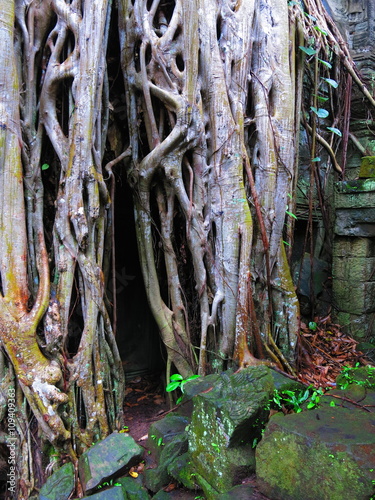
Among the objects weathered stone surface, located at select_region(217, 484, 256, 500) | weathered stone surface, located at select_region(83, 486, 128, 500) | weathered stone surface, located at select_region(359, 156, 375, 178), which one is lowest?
weathered stone surface, located at select_region(83, 486, 128, 500)

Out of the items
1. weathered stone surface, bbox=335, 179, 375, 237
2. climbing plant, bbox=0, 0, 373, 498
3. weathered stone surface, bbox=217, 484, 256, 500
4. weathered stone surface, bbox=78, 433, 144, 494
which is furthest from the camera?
weathered stone surface, bbox=335, 179, 375, 237

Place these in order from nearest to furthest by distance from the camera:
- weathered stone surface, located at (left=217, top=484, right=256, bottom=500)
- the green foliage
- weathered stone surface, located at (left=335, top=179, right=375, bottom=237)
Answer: weathered stone surface, located at (left=217, top=484, right=256, bottom=500), the green foliage, weathered stone surface, located at (left=335, top=179, right=375, bottom=237)

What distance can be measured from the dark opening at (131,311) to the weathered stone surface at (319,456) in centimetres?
235

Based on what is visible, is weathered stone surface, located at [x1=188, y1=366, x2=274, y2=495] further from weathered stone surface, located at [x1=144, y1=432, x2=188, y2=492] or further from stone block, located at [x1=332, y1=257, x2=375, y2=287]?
stone block, located at [x1=332, y1=257, x2=375, y2=287]

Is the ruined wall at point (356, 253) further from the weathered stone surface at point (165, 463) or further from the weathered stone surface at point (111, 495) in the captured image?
the weathered stone surface at point (111, 495)

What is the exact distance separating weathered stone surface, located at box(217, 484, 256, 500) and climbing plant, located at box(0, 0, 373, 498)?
1113mm

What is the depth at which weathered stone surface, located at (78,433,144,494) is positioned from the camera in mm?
2172

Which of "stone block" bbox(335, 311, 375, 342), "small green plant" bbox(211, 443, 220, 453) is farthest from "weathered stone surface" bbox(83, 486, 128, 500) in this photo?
"stone block" bbox(335, 311, 375, 342)

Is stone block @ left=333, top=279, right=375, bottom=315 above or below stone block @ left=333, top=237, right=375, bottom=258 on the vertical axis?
below

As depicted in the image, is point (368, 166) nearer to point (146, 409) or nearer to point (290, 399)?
point (290, 399)

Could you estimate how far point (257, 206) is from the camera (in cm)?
297

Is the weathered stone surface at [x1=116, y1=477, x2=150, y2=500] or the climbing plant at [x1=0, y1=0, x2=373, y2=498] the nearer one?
the weathered stone surface at [x1=116, y1=477, x2=150, y2=500]

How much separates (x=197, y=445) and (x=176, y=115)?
2.20 metres

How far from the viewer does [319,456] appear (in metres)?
1.52
